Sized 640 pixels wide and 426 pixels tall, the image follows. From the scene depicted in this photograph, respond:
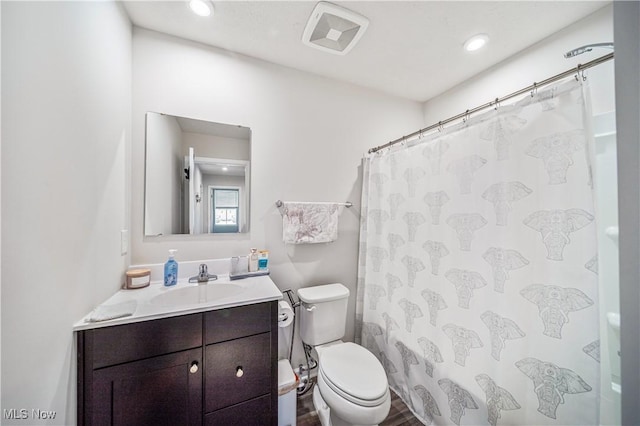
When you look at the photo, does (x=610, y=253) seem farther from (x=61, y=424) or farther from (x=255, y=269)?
(x=61, y=424)

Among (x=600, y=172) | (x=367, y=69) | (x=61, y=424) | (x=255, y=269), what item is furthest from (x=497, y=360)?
(x=367, y=69)

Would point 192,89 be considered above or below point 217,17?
below

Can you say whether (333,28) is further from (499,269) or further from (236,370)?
(236,370)

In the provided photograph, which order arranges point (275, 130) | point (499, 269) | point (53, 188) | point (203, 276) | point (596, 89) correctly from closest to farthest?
point (53, 188), point (499, 269), point (596, 89), point (203, 276), point (275, 130)

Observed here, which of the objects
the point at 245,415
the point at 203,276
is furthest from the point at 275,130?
the point at 245,415

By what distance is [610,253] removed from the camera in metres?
1.00

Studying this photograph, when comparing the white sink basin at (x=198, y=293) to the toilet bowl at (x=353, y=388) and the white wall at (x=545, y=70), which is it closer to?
the toilet bowl at (x=353, y=388)

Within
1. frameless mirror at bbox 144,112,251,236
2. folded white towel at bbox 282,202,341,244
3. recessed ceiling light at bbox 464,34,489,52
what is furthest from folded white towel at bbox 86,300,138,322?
recessed ceiling light at bbox 464,34,489,52

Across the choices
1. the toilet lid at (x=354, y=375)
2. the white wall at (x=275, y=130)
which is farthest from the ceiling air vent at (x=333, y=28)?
the toilet lid at (x=354, y=375)

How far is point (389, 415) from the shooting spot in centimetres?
147

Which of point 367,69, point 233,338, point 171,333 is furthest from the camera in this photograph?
point 367,69

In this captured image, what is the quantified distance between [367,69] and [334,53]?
33 cm

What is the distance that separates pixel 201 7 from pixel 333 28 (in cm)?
75

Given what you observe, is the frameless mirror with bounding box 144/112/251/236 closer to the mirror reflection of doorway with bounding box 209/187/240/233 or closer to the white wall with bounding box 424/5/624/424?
the mirror reflection of doorway with bounding box 209/187/240/233
